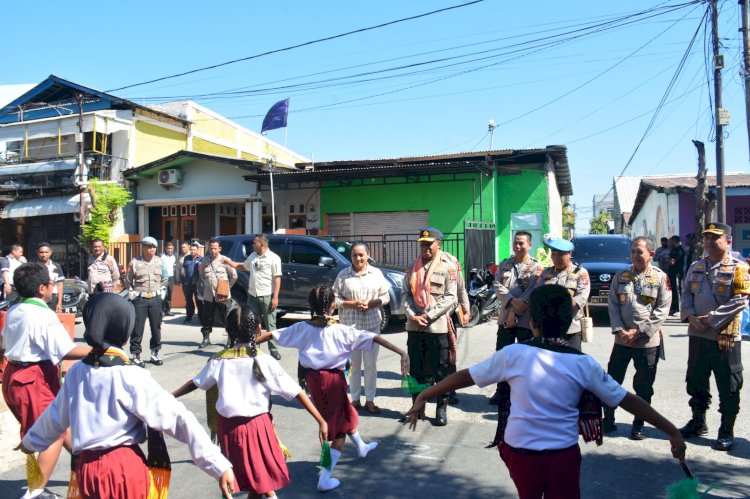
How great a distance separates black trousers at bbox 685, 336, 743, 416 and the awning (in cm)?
2004

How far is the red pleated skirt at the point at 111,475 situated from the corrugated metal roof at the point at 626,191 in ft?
148

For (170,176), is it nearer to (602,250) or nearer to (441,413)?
(602,250)

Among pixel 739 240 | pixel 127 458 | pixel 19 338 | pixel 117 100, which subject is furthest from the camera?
pixel 117 100

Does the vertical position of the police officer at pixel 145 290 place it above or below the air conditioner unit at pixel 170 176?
below

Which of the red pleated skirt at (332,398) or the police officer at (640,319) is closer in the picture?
the red pleated skirt at (332,398)

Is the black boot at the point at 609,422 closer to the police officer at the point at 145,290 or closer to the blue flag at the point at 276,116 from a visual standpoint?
the police officer at the point at 145,290

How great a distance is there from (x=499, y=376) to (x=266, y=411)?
145cm

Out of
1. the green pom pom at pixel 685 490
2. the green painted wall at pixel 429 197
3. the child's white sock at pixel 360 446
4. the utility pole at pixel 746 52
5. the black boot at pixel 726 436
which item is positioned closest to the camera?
Result: the green pom pom at pixel 685 490

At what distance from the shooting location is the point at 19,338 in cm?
418

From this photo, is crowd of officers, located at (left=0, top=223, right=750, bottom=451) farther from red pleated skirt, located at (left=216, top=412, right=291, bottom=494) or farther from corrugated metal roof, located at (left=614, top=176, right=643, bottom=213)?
corrugated metal roof, located at (left=614, top=176, right=643, bottom=213)

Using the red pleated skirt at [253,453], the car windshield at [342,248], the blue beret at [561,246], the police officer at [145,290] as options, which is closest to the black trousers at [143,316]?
the police officer at [145,290]

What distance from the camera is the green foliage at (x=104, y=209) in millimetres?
19656

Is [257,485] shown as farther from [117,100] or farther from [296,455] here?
[117,100]

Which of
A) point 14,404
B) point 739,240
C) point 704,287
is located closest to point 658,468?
point 704,287
